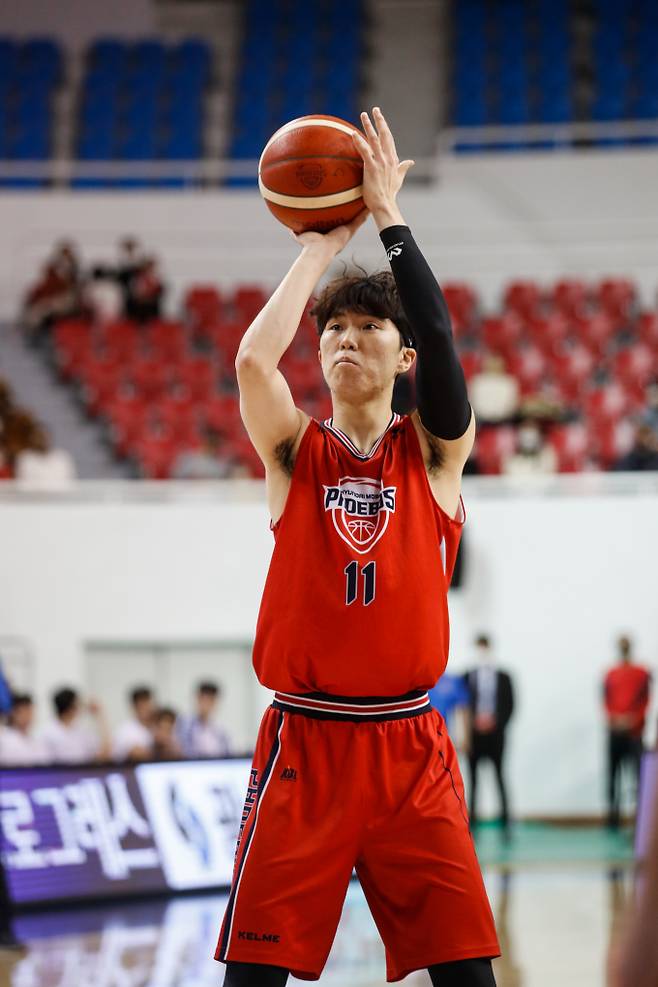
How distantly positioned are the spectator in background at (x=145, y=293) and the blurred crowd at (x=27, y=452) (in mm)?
2353

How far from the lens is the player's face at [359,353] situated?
11.2 feet

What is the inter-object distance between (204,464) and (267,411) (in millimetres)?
10545

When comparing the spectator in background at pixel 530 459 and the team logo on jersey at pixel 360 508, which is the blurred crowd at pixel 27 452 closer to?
the spectator in background at pixel 530 459

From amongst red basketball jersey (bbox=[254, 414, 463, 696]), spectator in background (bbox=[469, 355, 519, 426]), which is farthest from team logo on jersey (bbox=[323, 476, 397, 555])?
spectator in background (bbox=[469, 355, 519, 426])

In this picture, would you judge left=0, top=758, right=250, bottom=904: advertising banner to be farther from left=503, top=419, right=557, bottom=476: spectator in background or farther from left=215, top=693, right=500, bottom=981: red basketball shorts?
left=503, top=419, right=557, bottom=476: spectator in background

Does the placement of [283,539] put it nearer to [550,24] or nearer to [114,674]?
[114,674]

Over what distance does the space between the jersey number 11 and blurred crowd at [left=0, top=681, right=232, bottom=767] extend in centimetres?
637

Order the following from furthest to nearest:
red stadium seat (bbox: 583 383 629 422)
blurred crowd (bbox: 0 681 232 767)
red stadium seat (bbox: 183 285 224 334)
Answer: red stadium seat (bbox: 183 285 224 334) → red stadium seat (bbox: 583 383 629 422) → blurred crowd (bbox: 0 681 232 767)

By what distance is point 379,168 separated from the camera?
11.3 ft

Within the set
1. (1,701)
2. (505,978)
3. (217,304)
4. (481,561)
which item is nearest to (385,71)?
(217,304)

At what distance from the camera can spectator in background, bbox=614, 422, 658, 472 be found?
13531mm

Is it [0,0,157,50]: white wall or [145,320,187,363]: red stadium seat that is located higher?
[0,0,157,50]: white wall

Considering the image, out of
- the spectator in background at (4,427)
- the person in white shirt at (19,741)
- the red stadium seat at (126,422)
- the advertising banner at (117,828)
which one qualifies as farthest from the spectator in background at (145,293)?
the advertising banner at (117,828)

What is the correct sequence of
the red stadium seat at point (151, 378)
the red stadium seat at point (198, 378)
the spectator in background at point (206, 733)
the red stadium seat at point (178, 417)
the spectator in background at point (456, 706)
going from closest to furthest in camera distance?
the spectator in background at point (206, 733) < the spectator in background at point (456, 706) < the red stadium seat at point (178, 417) < the red stadium seat at point (198, 378) < the red stadium seat at point (151, 378)
